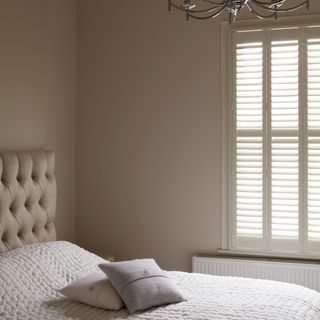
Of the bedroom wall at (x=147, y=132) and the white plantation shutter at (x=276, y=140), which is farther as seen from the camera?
the bedroom wall at (x=147, y=132)

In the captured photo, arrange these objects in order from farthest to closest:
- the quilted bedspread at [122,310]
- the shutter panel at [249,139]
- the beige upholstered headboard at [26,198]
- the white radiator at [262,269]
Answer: the shutter panel at [249,139], the white radiator at [262,269], the beige upholstered headboard at [26,198], the quilted bedspread at [122,310]

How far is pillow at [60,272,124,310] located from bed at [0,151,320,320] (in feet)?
0.11

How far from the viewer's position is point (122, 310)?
2281 mm

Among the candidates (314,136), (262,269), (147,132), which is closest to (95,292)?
(262,269)

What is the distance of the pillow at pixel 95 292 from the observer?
2279 millimetres

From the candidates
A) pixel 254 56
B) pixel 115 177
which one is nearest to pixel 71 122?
pixel 115 177

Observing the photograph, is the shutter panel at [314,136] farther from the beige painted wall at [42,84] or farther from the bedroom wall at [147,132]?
the beige painted wall at [42,84]

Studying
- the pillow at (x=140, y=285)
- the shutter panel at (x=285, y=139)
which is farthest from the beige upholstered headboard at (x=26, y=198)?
the shutter panel at (x=285, y=139)

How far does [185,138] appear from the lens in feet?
12.0

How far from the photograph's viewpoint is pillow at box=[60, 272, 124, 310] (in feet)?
7.48

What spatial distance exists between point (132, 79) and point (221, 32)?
0.73 m

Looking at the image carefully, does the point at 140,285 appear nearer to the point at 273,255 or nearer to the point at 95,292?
the point at 95,292

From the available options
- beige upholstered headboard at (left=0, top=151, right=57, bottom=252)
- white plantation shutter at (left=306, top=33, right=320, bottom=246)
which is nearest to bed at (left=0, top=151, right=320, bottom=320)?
beige upholstered headboard at (left=0, top=151, right=57, bottom=252)

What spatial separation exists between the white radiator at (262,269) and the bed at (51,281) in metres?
0.73
